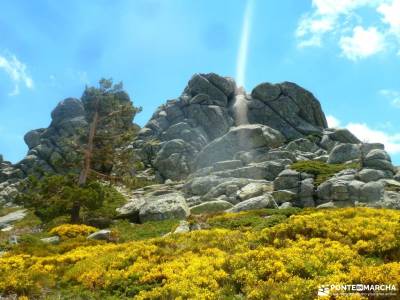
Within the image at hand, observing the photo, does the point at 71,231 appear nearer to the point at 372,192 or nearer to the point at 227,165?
the point at 372,192

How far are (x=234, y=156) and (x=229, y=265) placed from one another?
62.9m

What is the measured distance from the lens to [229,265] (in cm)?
1542

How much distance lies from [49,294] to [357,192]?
3822cm

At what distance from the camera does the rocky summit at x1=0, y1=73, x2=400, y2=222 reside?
4425 centimetres

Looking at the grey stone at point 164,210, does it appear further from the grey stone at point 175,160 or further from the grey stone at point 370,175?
the grey stone at point 175,160

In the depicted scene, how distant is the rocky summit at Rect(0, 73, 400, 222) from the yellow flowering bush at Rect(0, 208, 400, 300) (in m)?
16.3

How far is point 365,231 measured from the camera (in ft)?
60.4

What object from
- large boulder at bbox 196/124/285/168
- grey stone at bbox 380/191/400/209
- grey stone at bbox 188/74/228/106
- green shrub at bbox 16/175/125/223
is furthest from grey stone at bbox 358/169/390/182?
grey stone at bbox 188/74/228/106

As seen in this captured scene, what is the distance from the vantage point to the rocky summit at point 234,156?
4425cm

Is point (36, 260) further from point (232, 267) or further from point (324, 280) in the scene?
point (324, 280)

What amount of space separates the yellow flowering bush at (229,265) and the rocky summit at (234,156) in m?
16.3

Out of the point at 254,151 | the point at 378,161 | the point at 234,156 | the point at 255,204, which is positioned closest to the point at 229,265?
the point at 255,204

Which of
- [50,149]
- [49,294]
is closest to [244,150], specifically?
[50,149]

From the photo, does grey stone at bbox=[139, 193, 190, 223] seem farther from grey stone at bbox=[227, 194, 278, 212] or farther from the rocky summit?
grey stone at bbox=[227, 194, 278, 212]
